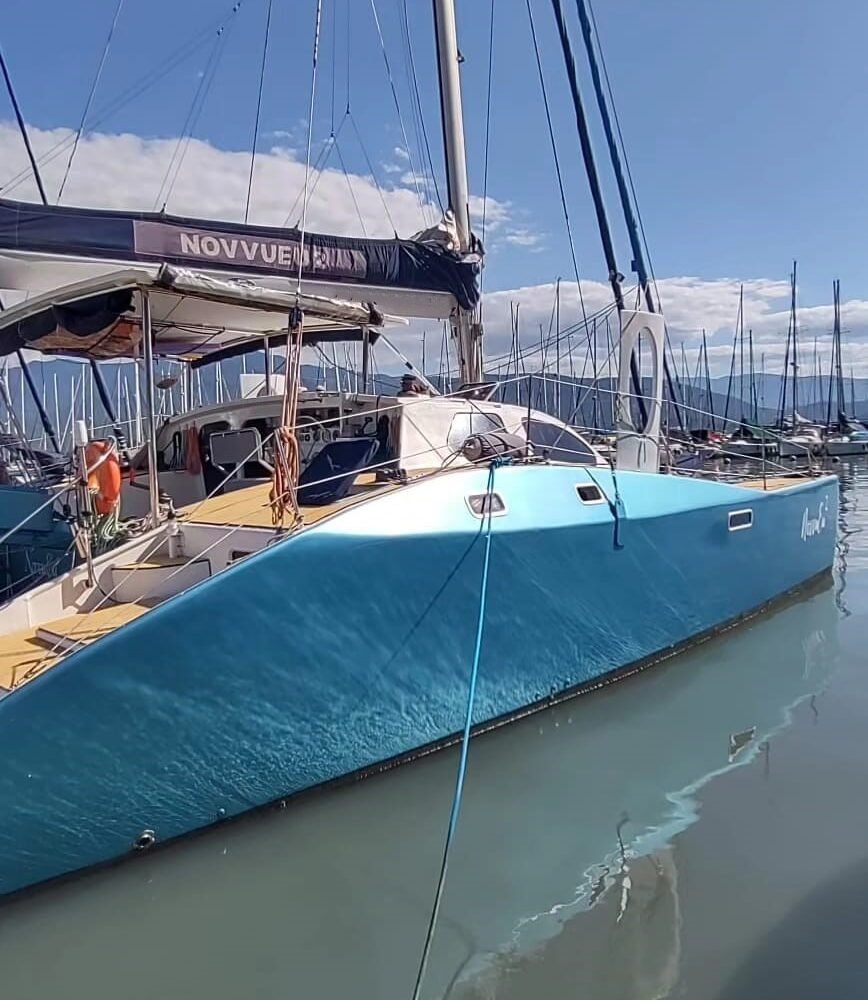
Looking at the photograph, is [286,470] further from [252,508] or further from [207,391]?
[207,391]

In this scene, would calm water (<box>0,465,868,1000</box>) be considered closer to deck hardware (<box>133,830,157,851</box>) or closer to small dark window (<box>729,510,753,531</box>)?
deck hardware (<box>133,830,157,851</box>)

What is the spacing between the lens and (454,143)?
7383 mm

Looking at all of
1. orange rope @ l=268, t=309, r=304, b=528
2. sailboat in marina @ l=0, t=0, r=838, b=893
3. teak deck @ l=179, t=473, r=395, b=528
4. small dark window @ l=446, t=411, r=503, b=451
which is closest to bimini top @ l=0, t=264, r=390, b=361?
sailboat in marina @ l=0, t=0, r=838, b=893


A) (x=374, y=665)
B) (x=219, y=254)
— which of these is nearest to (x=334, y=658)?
(x=374, y=665)

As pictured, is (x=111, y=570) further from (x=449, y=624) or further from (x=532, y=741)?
(x=532, y=741)

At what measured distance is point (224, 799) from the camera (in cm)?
370

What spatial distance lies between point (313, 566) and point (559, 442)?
3036 mm

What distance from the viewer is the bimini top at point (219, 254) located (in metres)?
5.44

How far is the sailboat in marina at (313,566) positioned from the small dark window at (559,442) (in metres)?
0.02

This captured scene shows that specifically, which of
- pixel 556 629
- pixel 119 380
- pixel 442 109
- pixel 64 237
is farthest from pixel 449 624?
pixel 119 380

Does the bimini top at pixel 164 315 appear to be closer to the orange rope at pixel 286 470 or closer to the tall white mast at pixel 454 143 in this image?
the orange rope at pixel 286 470

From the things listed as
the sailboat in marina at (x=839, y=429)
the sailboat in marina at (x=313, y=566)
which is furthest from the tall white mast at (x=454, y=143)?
the sailboat in marina at (x=839, y=429)

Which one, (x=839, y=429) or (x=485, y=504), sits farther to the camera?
(x=839, y=429)

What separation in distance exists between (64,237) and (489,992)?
4.95m
